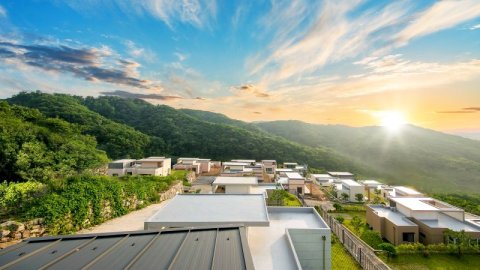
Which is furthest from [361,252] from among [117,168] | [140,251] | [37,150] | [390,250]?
[117,168]

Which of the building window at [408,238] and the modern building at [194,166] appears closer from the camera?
the building window at [408,238]

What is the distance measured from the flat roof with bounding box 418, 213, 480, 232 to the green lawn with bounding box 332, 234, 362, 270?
753 cm

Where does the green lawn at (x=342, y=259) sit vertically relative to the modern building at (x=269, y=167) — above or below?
below

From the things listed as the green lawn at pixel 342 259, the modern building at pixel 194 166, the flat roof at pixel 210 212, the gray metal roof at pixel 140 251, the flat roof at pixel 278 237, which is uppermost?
the gray metal roof at pixel 140 251

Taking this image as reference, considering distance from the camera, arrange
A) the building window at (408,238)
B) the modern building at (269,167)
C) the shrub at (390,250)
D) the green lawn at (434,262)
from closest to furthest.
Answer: the green lawn at (434,262)
the shrub at (390,250)
the building window at (408,238)
the modern building at (269,167)

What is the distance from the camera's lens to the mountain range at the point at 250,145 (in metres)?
50.3

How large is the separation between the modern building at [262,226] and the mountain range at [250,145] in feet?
132

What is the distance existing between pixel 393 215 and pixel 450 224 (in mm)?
3482

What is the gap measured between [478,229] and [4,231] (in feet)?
87.0

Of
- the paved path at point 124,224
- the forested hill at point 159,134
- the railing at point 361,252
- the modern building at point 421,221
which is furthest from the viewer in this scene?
the forested hill at point 159,134

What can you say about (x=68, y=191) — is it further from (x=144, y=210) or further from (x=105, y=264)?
(x=105, y=264)

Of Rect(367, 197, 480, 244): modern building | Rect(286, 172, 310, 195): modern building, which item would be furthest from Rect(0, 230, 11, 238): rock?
Rect(286, 172, 310, 195): modern building

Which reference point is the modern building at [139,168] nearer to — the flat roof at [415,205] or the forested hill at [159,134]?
the forested hill at [159,134]

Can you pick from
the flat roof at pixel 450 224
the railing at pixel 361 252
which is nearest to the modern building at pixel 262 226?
the railing at pixel 361 252
